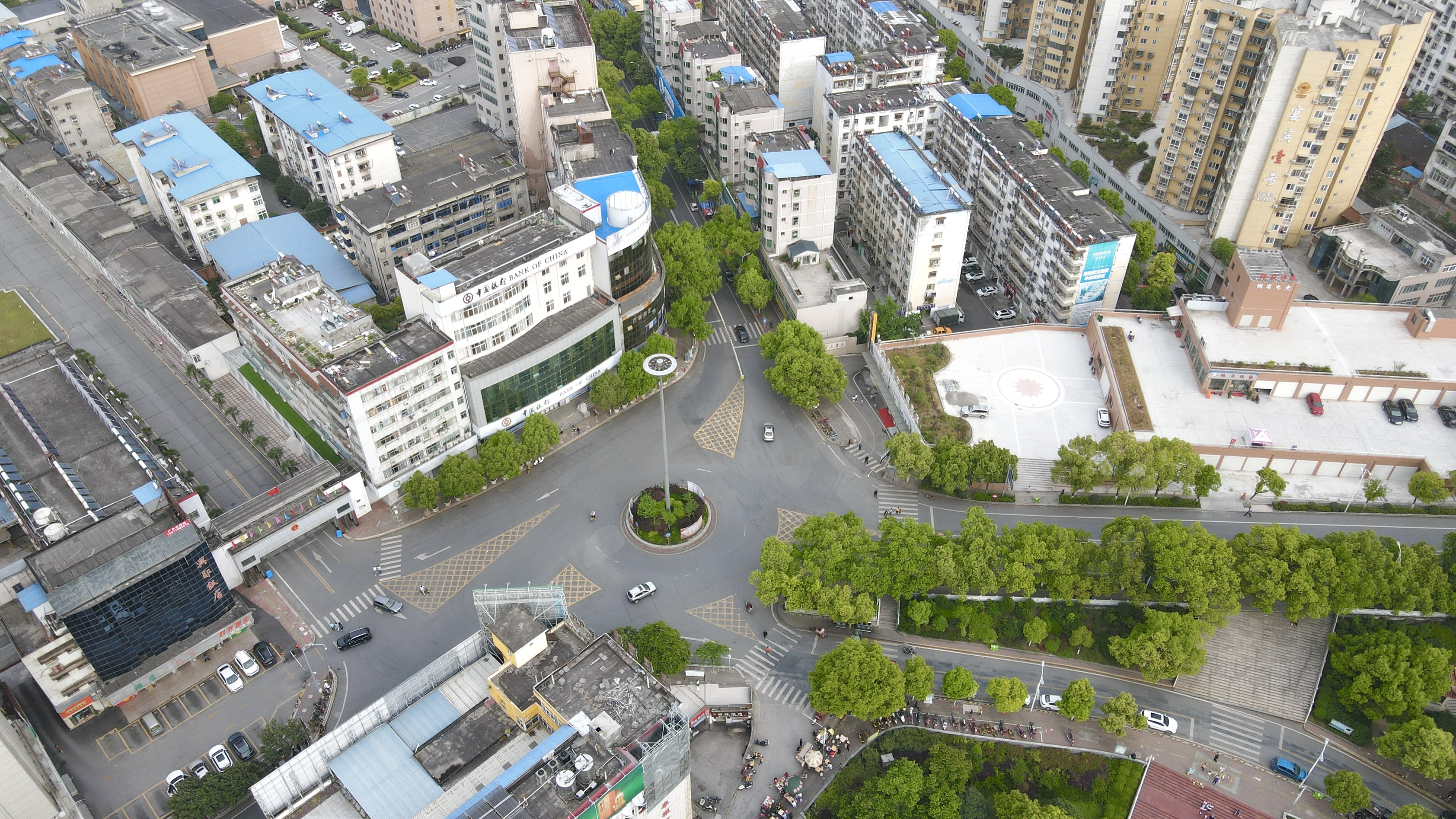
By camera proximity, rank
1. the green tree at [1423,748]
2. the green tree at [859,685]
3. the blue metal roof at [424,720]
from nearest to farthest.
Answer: the blue metal roof at [424,720] → the green tree at [1423,748] → the green tree at [859,685]

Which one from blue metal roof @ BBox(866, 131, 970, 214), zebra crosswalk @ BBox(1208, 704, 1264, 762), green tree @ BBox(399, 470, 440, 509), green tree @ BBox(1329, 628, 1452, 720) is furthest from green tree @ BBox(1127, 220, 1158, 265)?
green tree @ BBox(399, 470, 440, 509)

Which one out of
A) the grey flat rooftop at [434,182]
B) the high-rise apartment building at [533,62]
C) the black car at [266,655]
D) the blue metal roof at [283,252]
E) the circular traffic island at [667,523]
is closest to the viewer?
the black car at [266,655]

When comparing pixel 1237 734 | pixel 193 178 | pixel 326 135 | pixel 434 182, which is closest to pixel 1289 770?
pixel 1237 734

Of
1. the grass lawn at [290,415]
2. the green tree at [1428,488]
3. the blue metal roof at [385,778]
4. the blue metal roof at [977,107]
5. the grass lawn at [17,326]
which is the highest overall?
the blue metal roof at [977,107]

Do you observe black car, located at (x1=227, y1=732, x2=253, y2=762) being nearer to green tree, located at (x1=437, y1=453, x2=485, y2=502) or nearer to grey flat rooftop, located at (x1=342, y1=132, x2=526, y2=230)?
green tree, located at (x1=437, y1=453, x2=485, y2=502)

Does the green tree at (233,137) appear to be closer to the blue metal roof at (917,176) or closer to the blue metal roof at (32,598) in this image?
the blue metal roof at (32,598)

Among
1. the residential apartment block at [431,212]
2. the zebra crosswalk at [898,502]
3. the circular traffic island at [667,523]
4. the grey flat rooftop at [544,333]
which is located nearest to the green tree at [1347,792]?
the zebra crosswalk at [898,502]

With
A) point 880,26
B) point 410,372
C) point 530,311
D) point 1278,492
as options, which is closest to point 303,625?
point 410,372
